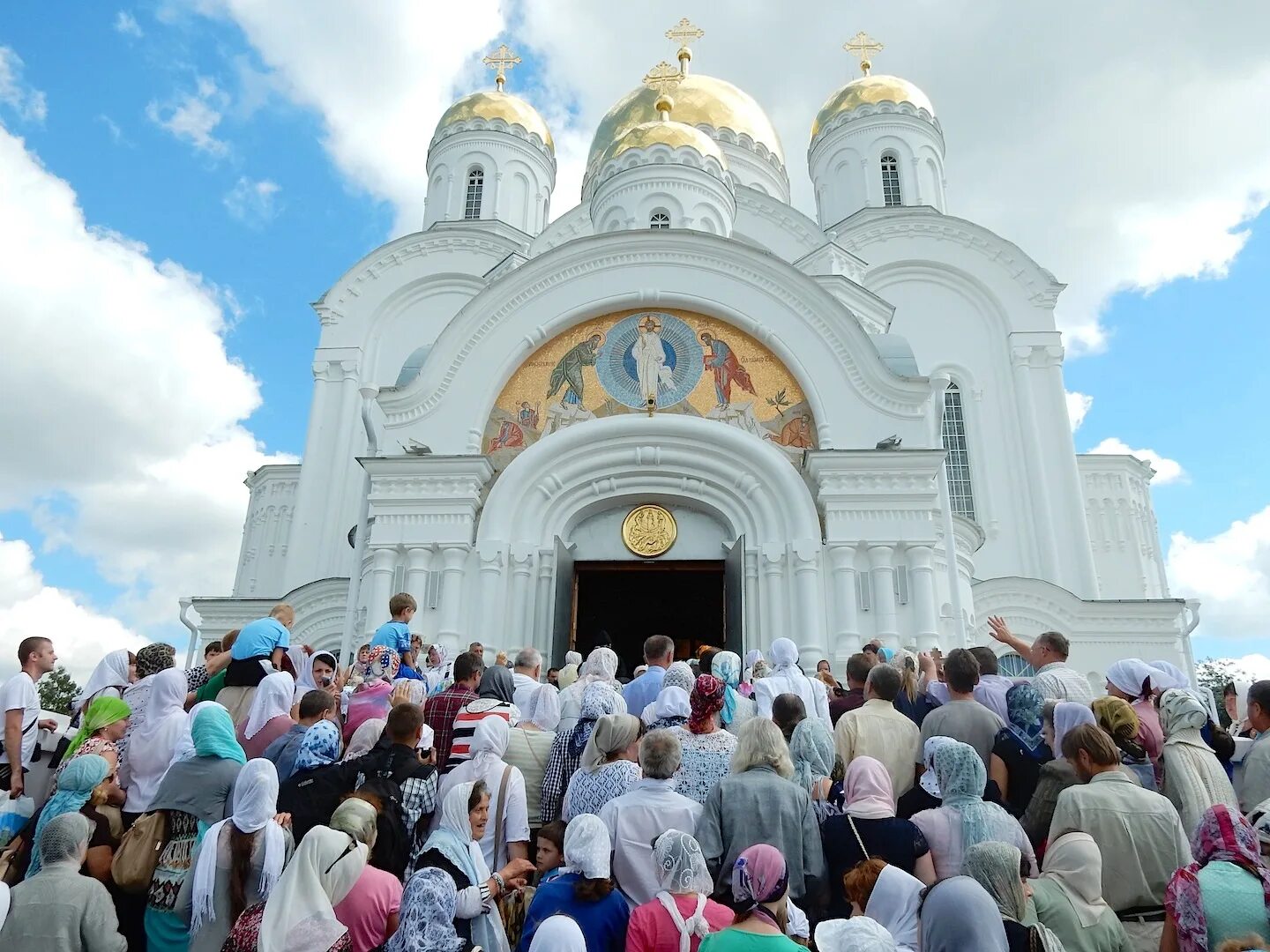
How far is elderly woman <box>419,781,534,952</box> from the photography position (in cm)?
364

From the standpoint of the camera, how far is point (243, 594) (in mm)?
19328

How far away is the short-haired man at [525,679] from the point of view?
599 centimetres

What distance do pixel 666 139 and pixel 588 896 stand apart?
16.0 metres

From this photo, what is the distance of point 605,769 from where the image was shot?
171 inches

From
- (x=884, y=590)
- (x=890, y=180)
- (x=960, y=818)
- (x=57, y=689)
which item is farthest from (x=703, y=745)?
(x=57, y=689)

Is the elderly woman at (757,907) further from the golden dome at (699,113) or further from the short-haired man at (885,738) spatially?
the golden dome at (699,113)

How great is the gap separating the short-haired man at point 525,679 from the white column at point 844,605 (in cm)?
566

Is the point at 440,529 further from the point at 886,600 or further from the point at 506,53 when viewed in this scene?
the point at 506,53

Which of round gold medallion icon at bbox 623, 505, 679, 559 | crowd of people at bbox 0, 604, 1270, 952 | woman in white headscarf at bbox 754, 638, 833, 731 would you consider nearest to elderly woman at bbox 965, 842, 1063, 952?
crowd of people at bbox 0, 604, 1270, 952

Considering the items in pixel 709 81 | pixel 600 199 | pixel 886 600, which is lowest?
pixel 886 600

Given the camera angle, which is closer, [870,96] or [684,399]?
[684,399]

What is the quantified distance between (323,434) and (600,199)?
7182 millimetres

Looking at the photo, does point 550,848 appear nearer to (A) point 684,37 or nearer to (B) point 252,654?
(B) point 252,654

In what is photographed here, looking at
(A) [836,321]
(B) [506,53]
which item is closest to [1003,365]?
(A) [836,321]
